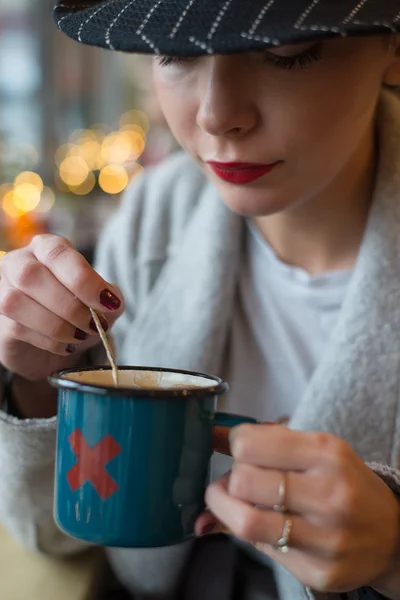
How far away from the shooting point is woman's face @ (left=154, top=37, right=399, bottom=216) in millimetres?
712

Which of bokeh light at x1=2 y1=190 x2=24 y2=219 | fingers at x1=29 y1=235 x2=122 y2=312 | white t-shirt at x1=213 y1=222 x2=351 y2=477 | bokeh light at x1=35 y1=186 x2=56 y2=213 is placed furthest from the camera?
bokeh light at x1=35 y1=186 x2=56 y2=213

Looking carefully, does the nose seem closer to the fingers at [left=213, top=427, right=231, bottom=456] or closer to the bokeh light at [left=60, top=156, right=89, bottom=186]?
the fingers at [left=213, top=427, right=231, bottom=456]

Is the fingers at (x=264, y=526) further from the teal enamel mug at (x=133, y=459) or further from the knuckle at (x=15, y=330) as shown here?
the knuckle at (x=15, y=330)

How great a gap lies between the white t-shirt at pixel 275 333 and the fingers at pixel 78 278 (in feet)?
1.21

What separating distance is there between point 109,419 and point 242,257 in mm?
544

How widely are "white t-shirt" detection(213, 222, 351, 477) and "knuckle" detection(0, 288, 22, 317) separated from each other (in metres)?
0.38

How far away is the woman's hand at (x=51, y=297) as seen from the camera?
67cm

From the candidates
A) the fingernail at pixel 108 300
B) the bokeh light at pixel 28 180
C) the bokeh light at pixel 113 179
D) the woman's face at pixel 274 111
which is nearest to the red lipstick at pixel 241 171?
the woman's face at pixel 274 111

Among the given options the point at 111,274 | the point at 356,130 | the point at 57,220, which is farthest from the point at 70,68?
the point at 356,130

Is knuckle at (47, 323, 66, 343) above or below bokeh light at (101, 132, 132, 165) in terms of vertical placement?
below

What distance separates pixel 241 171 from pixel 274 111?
0.08 metres

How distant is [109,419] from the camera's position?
547 millimetres

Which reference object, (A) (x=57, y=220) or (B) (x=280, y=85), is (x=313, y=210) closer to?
(B) (x=280, y=85)

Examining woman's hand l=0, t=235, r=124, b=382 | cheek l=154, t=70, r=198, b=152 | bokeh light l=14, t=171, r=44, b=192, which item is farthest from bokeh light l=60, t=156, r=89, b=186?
woman's hand l=0, t=235, r=124, b=382
